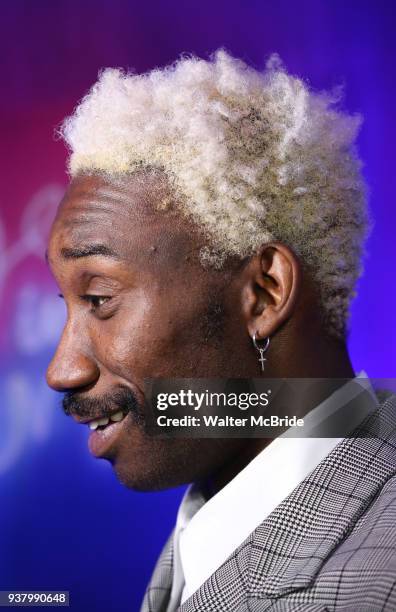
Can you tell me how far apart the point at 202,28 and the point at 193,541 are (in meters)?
1.26

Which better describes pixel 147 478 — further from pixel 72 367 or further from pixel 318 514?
pixel 318 514

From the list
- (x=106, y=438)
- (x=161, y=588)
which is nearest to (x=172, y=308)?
(x=106, y=438)

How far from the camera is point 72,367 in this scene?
1276 millimetres

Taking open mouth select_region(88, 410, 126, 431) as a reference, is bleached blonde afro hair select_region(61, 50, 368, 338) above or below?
above

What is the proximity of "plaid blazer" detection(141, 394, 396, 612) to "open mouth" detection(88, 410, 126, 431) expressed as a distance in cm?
31

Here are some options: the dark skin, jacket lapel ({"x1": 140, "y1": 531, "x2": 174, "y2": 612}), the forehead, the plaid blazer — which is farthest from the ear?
jacket lapel ({"x1": 140, "y1": 531, "x2": 174, "y2": 612})

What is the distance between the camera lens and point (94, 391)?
50.2 inches

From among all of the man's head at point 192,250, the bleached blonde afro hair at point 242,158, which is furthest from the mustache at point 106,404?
the bleached blonde afro hair at point 242,158

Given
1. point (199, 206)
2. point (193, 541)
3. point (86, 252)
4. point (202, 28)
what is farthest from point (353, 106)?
Result: point (193, 541)

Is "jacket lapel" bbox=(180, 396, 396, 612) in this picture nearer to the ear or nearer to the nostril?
the ear

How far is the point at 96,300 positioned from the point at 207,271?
0.20 m

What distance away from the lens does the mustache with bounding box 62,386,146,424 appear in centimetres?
126

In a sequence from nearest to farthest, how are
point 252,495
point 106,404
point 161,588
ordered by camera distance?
1. point 252,495
2. point 106,404
3. point 161,588

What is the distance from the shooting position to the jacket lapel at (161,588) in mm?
1407
